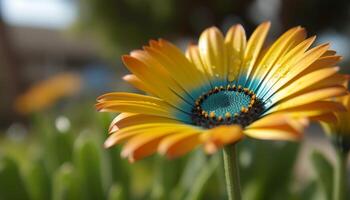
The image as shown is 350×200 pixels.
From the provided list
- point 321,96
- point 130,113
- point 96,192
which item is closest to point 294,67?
point 321,96

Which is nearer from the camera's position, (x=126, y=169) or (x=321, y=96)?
(x=321, y=96)

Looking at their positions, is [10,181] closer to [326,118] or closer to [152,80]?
[152,80]

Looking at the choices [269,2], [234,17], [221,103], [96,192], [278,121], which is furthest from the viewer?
[234,17]

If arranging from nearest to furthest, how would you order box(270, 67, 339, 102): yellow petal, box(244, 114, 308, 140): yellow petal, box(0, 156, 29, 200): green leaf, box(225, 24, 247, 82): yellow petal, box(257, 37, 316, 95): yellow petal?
box(244, 114, 308, 140): yellow petal → box(270, 67, 339, 102): yellow petal → box(257, 37, 316, 95): yellow petal → box(225, 24, 247, 82): yellow petal → box(0, 156, 29, 200): green leaf

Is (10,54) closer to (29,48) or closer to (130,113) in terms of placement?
(130,113)

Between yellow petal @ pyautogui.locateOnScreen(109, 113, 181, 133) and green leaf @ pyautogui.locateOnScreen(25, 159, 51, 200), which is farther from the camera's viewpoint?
green leaf @ pyautogui.locateOnScreen(25, 159, 51, 200)

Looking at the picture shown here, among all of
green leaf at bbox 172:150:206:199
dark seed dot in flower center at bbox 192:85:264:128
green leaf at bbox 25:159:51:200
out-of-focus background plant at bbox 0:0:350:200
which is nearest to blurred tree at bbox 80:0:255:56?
out-of-focus background plant at bbox 0:0:350:200

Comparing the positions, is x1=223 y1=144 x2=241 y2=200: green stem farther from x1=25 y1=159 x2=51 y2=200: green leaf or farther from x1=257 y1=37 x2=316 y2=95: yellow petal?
x1=25 y1=159 x2=51 y2=200: green leaf
